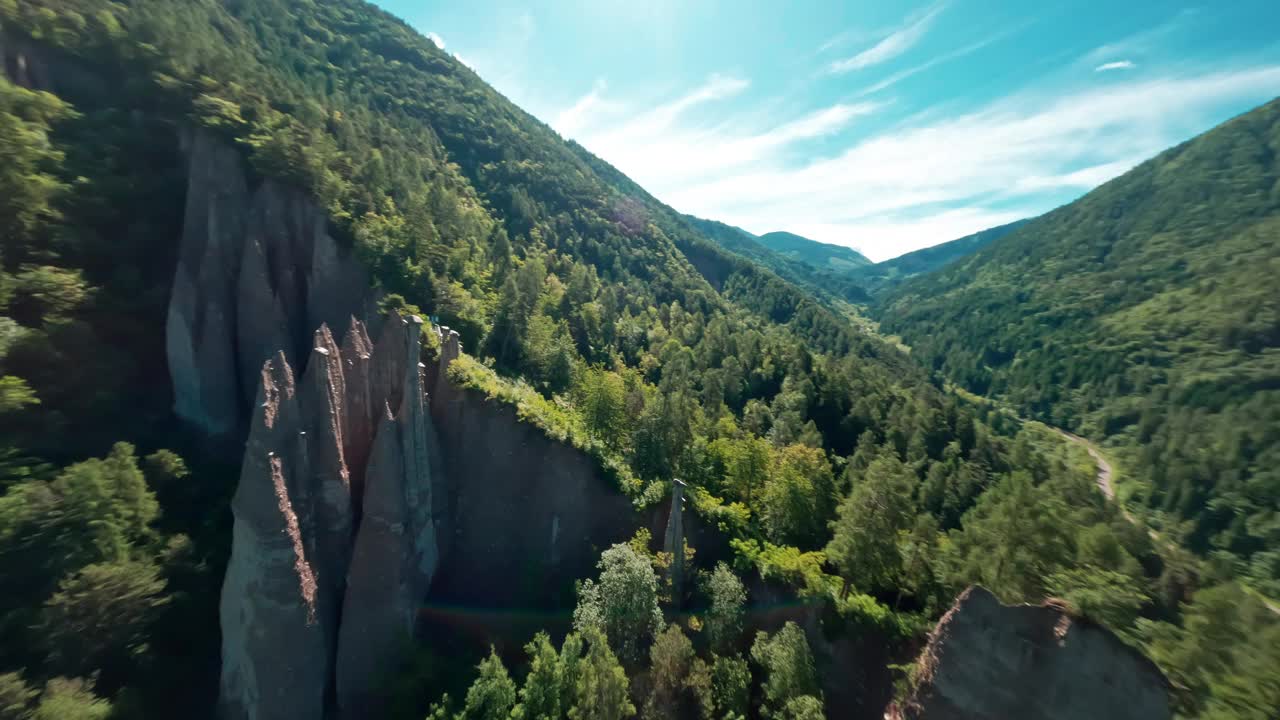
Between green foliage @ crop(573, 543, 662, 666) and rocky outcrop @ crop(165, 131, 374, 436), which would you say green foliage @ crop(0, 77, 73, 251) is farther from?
green foliage @ crop(573, 543, 662, 666)

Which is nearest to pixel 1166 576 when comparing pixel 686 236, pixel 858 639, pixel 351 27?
pixel 858 639

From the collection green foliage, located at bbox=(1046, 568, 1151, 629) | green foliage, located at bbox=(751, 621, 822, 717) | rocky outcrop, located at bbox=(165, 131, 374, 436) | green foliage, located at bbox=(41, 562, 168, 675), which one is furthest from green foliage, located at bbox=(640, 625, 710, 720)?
rocky outcrop, located at bbox=(165, 131, 374, 436)

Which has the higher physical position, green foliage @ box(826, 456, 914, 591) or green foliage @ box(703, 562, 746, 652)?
green foliage @ box(826, 456, 914, 591)

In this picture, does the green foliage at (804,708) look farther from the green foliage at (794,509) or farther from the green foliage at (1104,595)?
the green foliage at (794,509)

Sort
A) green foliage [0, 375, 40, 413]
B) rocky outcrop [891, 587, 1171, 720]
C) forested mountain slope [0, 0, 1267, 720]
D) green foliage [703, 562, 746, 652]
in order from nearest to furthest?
rocky outcrop [891, 587, 1171, 720], forested mountain slope [0, 0, 1267, 720], green foliage [0, 375, 40, 413], green foliage [703, 562, 746, 652]

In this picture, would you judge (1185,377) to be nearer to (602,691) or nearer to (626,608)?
(626,608)

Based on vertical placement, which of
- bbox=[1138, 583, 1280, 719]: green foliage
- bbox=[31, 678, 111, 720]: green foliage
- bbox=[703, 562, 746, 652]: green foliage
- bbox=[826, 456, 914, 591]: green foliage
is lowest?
bbox=[31, 678, 111, 720]: green foliage

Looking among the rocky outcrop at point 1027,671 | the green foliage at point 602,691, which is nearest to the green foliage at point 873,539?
the rocky outcrop at point 1027,671
